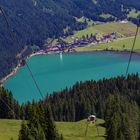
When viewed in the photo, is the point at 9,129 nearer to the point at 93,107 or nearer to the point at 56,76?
the point at 93,107

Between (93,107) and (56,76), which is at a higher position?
(56,76)

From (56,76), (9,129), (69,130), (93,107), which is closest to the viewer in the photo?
(9,129)

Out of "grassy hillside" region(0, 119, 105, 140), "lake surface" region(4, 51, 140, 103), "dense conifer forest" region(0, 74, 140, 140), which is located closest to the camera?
"dense conifer forest" region(0, 74, 140, 140)

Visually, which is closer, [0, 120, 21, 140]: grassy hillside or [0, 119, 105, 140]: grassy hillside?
[0, 120, 21, 140]: grassy hillside

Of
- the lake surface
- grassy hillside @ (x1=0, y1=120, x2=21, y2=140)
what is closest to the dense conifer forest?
grassy hillside @ (x1=0, y1=120, x2=21, y2=140)

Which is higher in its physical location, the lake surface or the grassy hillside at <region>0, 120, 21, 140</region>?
the lake surface

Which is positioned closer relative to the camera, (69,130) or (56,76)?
(69,130)

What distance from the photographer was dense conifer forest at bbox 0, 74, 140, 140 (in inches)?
1597

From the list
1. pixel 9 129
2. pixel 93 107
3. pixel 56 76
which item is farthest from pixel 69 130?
pixel 56 76

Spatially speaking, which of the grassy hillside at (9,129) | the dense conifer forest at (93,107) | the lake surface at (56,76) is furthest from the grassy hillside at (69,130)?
the lake surface at (56,76)

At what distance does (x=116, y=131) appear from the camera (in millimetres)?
46562

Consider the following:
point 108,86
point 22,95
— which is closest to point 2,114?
point 108,86

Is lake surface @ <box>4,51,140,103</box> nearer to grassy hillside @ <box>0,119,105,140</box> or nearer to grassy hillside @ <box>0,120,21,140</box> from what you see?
grassy hillside @ <box>0,119,105,140</box>

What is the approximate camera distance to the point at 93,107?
90.4 m
